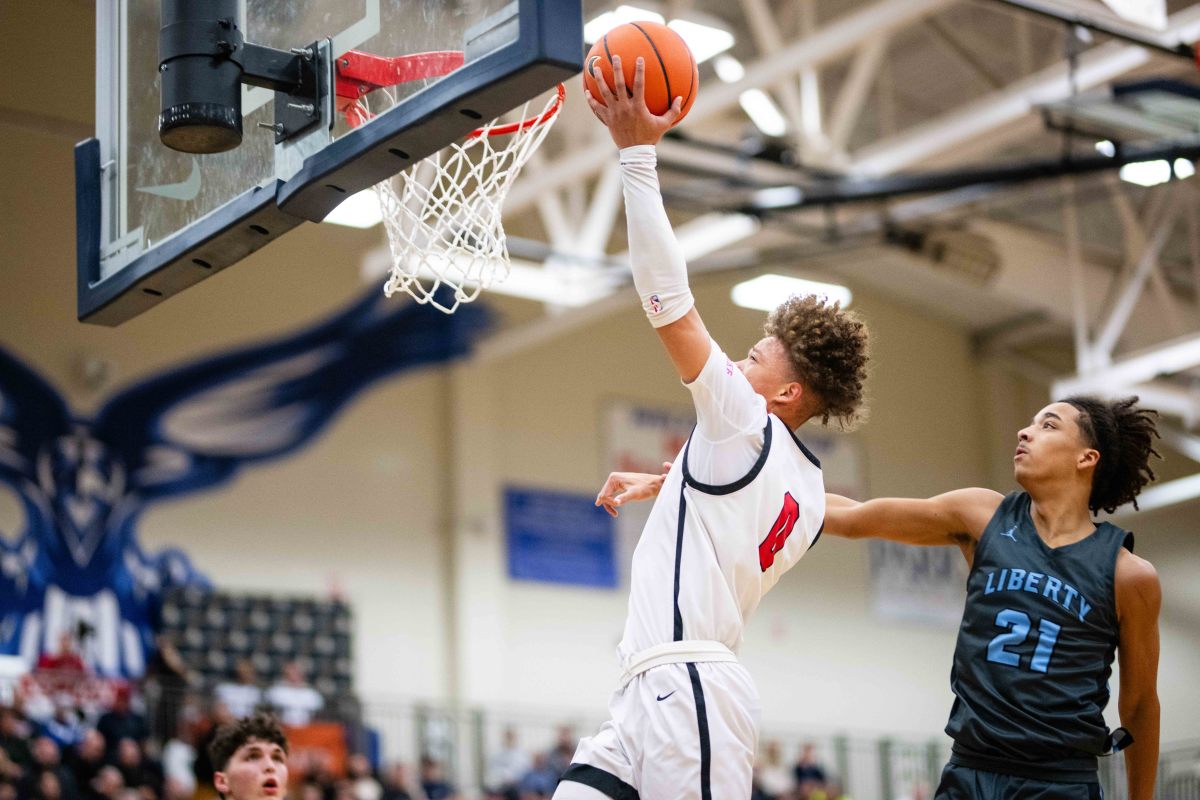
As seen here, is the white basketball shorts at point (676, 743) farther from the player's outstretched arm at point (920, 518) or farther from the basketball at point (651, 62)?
the basketball at point (651, 62)

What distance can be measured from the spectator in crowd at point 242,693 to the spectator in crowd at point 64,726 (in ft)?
4.66

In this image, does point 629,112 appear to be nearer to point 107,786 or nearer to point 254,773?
point 254,773

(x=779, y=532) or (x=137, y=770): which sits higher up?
(x=779, y=532)

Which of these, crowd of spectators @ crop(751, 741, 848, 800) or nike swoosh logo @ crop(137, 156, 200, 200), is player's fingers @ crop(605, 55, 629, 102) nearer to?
nike swoosh logo @ crop(137, 156, 200, 200)

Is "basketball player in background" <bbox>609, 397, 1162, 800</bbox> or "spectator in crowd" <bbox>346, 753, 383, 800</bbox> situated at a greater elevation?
"basketball player in background" <bbox>609, 397, 1162, 800</bbox>

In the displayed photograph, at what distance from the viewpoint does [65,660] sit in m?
15.6

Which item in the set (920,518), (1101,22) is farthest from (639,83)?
(1101,22)

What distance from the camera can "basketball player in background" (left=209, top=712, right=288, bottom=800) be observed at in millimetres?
6102

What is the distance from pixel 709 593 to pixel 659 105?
1232 millimetres

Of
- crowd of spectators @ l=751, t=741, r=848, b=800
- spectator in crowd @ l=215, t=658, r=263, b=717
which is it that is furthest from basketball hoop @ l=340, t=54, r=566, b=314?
crowd of spectators @ l=751, t=741, r=848, b=800

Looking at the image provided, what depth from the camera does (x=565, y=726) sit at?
18.4 meters

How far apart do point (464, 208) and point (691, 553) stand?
168 cm

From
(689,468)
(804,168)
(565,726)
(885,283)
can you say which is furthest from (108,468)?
(689,468)

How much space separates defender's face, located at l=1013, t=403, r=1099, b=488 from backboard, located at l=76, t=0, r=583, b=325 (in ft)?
6.32
